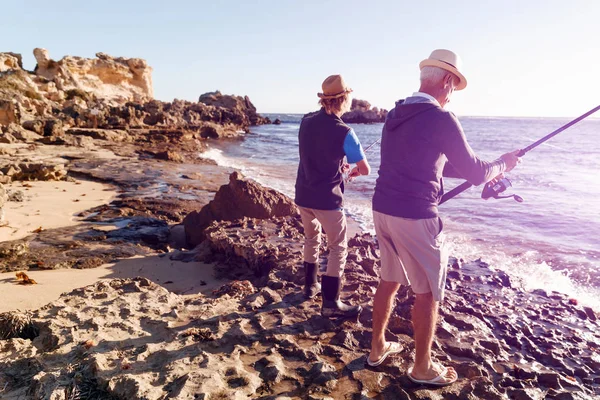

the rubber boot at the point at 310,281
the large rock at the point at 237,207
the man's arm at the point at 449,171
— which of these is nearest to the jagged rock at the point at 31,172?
the large rock at the point at 237,207

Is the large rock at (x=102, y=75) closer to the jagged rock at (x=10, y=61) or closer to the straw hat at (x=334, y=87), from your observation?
the jagged rock at (x=10, y=61)

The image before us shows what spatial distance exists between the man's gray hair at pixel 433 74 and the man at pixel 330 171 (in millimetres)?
837

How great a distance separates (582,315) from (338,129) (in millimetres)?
3406

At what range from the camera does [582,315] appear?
14.7 ft

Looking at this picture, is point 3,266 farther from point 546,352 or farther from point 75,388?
point 546,352

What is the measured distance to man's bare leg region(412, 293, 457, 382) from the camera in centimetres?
265

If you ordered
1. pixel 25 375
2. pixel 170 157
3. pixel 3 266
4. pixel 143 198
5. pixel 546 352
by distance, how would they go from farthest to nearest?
pixel 170 157
pixel 143 198
pixel 3 266
pixel 546 352
pixel 25 375

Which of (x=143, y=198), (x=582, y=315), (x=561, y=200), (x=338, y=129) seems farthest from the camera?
(x=561, y=200)

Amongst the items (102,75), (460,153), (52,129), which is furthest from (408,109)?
(102,75)

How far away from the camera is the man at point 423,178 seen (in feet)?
8.11

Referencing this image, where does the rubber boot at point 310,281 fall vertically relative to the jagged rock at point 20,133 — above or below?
below

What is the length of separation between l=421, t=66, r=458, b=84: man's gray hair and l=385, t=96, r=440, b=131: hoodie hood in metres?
0.16

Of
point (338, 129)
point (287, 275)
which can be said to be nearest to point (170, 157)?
point (287, 275)

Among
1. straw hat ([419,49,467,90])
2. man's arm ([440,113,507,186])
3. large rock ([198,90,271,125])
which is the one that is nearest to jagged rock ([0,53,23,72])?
large rock ([198,90,271,125])
